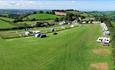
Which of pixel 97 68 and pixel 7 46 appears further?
pixel 7 46

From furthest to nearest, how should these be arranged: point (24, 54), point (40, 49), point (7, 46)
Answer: point (7, 46), point (40, 49), point (24, 54)

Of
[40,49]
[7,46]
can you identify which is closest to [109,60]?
[40,49]

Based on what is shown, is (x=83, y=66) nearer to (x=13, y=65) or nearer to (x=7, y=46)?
(x=13, y=65)

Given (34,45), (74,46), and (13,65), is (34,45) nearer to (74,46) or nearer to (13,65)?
(74,46)

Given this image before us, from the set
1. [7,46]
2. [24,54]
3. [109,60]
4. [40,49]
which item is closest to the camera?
[109,60]

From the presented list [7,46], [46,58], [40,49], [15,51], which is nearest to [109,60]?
[46,58]

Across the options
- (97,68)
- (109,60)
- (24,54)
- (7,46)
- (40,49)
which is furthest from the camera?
(7,46)

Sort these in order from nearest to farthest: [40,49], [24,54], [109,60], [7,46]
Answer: [109,60] < [24,54] < [40,49] < [7,46]

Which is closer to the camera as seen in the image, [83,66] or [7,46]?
[83,66]
